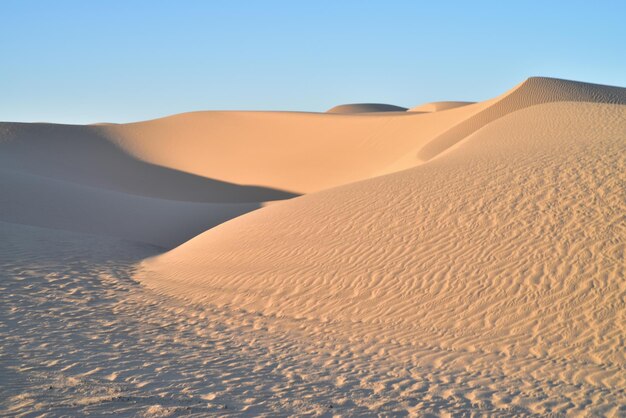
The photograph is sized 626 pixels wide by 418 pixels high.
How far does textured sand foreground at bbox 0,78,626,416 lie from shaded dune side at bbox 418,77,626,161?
30.6 feet

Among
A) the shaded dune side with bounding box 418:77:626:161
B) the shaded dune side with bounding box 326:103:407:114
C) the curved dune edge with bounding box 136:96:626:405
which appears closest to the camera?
the curved dune edge with bounding box 136:96:626:405

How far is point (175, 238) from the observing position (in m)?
21.1

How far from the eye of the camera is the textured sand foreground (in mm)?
6418

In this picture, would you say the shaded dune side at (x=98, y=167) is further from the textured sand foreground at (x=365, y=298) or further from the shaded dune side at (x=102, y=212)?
the textured sand foreground at (x=365, y=298)

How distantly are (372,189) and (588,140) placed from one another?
5888 millimetres

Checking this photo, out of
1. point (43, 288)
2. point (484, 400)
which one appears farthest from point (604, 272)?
point (43, 288)

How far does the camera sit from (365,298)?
1009cm

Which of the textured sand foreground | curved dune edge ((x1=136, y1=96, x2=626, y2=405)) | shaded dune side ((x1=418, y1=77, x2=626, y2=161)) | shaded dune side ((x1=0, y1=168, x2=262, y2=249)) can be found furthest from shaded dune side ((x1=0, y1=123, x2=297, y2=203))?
curved dune edge ((x1=136, y1=96, x2=626, y2=405))

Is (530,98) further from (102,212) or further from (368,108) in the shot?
(368,108)

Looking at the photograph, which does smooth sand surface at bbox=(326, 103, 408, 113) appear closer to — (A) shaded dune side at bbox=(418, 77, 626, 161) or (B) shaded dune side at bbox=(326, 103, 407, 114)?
(B) shaded dune side at bbox=(326, 103, 407, 114)

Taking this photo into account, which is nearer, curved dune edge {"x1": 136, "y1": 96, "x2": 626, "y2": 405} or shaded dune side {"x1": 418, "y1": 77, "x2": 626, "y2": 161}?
curved dune edge {"x1": 136, "y1": 96, "x2": 626, "y2": 405}

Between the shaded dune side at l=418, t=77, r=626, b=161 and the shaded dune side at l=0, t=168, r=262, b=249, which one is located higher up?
the shaded dune side at l=418, t=77, r=626, b=161

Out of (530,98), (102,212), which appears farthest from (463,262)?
(530,98)

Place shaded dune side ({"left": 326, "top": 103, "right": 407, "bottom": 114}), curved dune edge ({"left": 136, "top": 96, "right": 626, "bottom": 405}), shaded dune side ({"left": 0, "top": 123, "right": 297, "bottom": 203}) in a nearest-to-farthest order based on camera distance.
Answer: curved dune edge ({"left": 136, "top": 96, "right": 626, "bottom": 405})
shaded dune side ({"left": 0, "top": 123, "right": 297, "bottom": 203})
shaded dune side ({"left": 326, "top": 103, "right": 407, "bottom": 114})
